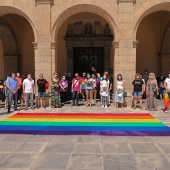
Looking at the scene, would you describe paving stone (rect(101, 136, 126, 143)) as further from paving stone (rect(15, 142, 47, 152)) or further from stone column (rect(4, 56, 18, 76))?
stone column (rect(4, 56, 18, 76))

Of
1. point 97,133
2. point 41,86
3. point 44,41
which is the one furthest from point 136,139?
point 44,41

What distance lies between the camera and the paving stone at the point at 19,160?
4.07 meters

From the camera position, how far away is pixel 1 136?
596cm

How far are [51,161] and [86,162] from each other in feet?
1.98

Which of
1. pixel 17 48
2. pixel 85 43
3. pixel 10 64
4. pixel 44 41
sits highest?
pixel 85 43

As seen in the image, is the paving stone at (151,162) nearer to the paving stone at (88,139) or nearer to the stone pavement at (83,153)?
the stone pavement at (83,153)

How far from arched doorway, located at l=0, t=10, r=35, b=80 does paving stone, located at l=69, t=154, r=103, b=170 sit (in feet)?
39.0

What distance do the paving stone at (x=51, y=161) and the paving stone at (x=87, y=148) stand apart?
406mm

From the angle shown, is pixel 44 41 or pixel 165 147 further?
pixel 44 41

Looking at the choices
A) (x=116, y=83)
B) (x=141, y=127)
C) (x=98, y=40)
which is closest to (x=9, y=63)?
(x=98, y=40)

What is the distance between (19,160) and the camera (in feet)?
14.1

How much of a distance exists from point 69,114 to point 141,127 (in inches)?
119

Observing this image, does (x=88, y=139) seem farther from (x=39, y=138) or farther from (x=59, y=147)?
(x=39, y=138)

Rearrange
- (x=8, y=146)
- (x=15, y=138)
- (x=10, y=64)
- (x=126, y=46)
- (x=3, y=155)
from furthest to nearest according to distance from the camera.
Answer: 1. (x=10, y=64)
2. (x=126, y=46)
3. (x=15, y=138)
4. (x=8, y=146)
5. (x=3, y=155)
